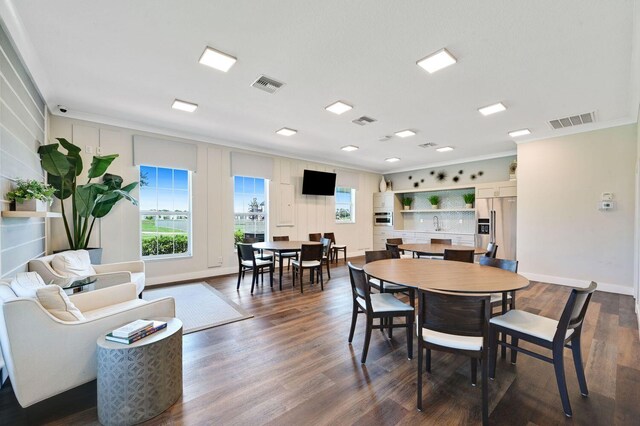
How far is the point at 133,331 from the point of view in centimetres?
→ 177

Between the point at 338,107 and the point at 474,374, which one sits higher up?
the point at 338,107

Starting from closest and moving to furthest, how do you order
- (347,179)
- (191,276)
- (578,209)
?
(578,209) → (191,276) → (347,179)

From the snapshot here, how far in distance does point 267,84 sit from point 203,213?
3.41 metres

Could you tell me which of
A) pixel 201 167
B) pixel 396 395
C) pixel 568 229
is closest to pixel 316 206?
pixel 201 167

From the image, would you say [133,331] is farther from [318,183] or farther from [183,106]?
[318,183]

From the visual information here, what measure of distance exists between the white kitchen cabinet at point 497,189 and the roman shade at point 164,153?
6.70m

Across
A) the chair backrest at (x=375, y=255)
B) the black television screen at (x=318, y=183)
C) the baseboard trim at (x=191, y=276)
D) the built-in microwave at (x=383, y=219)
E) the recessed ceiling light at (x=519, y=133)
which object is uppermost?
the recessed ceiling light at (x=519, y=133)

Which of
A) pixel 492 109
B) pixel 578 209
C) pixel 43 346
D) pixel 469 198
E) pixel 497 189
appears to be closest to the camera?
pixel 43 346

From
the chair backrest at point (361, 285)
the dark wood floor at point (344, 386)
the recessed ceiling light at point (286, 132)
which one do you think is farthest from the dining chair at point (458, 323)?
the recessed ceiling light at point (286, 132)

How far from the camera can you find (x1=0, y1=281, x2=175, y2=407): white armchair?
1593 mm

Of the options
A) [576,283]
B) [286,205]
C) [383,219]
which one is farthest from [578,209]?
[286,205]

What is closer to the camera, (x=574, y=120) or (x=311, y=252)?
(x=574, y=120)

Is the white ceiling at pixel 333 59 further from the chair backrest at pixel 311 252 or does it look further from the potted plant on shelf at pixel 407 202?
the potted plant on shelf at pixel 407 202

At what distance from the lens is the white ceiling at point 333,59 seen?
2166 mm
